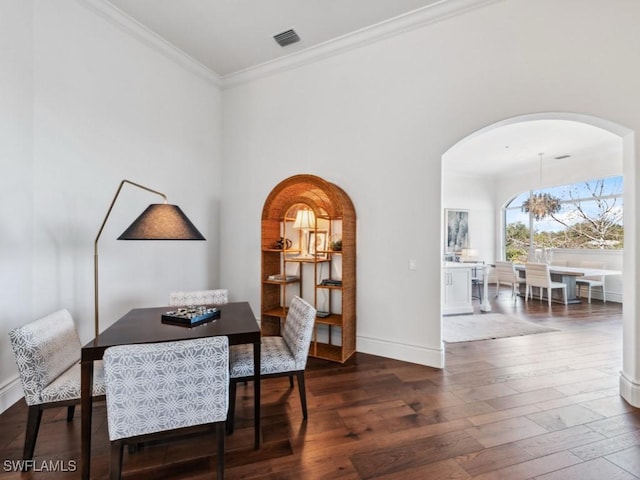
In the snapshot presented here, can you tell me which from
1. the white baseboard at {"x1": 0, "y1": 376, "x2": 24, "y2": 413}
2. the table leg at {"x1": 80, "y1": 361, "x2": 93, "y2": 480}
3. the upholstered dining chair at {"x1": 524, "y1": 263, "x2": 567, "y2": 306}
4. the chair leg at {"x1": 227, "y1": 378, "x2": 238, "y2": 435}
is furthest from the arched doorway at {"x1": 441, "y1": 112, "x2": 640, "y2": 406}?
the white baseboard at {"x1": 0, "y1": 376, "x2": 24, "y2": 413}

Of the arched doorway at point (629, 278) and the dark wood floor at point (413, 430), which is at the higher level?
the arched doorway at point (629, 278)

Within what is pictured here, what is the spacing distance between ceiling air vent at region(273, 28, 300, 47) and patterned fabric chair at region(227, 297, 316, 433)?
314 cm

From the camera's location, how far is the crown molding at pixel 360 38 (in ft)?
10.0

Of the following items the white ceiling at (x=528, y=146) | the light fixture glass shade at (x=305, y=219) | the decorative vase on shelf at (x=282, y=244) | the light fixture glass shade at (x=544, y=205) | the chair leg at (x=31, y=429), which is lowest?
the chair leg at (x=31, y=429)

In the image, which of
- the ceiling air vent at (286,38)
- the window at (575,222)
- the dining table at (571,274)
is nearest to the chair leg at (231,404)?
the ceiling air vent at (286,38)

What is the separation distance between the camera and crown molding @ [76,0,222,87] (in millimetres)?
3004

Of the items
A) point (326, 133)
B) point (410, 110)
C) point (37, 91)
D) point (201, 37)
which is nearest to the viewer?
point (37, 91)

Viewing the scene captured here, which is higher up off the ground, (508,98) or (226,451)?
(508,98)

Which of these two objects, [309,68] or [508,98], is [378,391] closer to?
[508,98]

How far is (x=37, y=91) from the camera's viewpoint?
8.38 ft

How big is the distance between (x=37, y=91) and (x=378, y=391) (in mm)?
3974

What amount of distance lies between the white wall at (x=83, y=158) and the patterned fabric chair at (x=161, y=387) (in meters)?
1.72

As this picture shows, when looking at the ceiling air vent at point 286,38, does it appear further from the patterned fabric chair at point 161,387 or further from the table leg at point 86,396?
the table leg at point 86,396

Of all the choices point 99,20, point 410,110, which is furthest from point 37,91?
point 410,110
